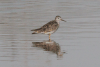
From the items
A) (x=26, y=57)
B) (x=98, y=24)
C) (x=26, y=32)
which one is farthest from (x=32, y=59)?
(x=98, y=24)

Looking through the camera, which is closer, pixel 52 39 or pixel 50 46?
pixel 50 46

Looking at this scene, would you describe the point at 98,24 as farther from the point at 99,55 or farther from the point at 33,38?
the point at 99,55

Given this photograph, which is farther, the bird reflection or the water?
the bird reflection

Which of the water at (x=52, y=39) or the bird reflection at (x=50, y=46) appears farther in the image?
the bird reflection at (x=50, y=46)

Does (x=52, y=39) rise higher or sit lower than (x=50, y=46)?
higher
